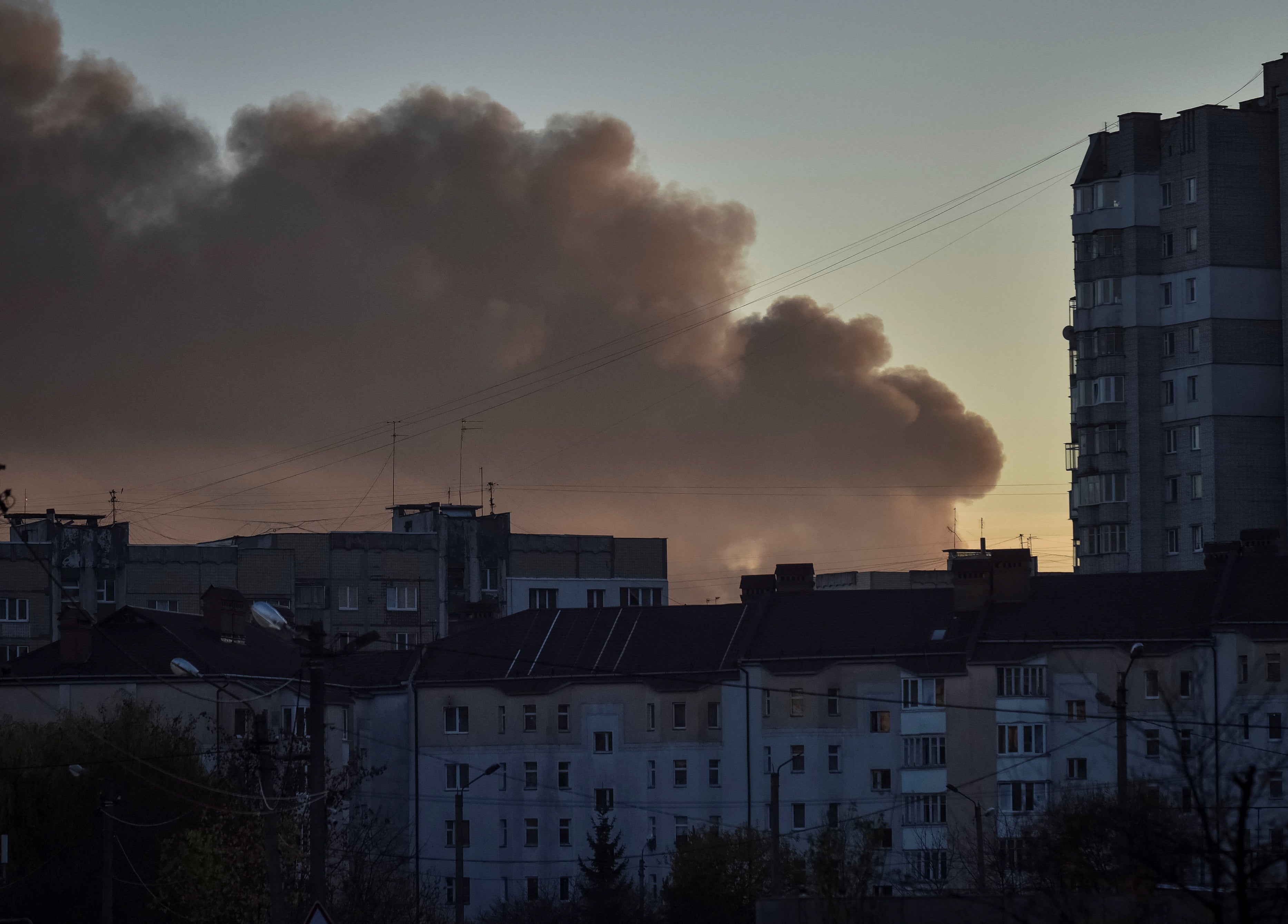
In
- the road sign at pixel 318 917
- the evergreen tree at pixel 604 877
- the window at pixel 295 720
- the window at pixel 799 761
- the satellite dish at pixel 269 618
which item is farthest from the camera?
the window at pixel 799 761

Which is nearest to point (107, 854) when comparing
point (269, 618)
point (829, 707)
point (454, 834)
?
point (269, 618)

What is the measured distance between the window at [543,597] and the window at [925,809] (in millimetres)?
54623

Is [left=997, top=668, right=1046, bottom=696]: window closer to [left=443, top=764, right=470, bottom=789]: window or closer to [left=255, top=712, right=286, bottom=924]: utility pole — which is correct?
[left=443, top=764, right=470, bottom=789]: window

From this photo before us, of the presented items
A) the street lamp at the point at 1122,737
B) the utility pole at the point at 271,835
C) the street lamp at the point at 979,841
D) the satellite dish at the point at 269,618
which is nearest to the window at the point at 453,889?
the street lamp at the point at 979,841

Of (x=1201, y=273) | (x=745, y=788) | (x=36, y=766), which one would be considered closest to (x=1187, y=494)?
(x=1201, y=273)

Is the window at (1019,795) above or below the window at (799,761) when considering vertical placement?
below

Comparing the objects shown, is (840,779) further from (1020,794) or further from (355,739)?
(355,739)

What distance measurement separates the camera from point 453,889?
9512 centimetres

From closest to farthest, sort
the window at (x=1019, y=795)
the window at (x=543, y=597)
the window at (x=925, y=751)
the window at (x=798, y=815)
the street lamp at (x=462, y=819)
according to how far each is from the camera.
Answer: the street lamp at (x=462, y=819), the window at (x=1019, y=795), the window at (x=925, y=751), the window at (x=798, y=815), the window at (x=543, y=597)

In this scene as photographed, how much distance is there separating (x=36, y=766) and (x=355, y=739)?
83.4 ft

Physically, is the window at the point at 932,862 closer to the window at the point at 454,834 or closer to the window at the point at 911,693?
the window at the point at 911,693

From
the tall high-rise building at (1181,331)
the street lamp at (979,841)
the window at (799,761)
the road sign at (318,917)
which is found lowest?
the street lamp at (979,841)

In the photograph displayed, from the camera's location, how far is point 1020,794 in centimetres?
8762

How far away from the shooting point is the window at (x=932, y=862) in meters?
81.4
